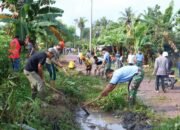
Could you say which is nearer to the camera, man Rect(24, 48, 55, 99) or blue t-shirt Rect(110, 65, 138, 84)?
blue t-shirt Rect(110, 65, 138, 84)

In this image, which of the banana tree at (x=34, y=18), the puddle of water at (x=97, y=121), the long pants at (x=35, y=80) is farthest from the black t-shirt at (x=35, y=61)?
the banana tree at (x=34, y=18)

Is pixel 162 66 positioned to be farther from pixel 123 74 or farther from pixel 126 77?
pixel 123 74

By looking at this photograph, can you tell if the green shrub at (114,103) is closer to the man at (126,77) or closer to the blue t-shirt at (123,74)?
the man at (126,77)

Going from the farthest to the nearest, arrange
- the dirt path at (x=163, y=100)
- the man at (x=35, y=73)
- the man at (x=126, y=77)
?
the dirt path at (x=163, y=100) → the man at (x=35, y=73) → the man at (x=126, y=77)

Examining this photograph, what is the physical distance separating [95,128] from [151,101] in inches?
166

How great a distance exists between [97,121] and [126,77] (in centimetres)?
143

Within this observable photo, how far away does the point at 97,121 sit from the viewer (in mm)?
11219

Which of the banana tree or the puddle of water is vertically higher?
the banana tree

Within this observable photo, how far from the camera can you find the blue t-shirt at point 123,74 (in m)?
10.5

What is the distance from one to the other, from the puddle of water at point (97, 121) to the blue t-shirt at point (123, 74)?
1.12 metres

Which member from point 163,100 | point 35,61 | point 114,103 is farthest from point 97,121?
point 163,100

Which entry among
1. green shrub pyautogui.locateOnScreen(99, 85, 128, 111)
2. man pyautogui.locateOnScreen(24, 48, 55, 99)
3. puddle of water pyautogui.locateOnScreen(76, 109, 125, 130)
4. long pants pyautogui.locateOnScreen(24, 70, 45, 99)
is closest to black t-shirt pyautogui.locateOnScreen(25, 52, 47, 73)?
man pyautogui.locateOnScreen(24, 48, 55, 99)

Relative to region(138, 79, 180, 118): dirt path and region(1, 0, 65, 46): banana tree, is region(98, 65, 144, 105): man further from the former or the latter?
region(1, 0, 65, 46): banana tree

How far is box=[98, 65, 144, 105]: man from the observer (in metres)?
10.4
